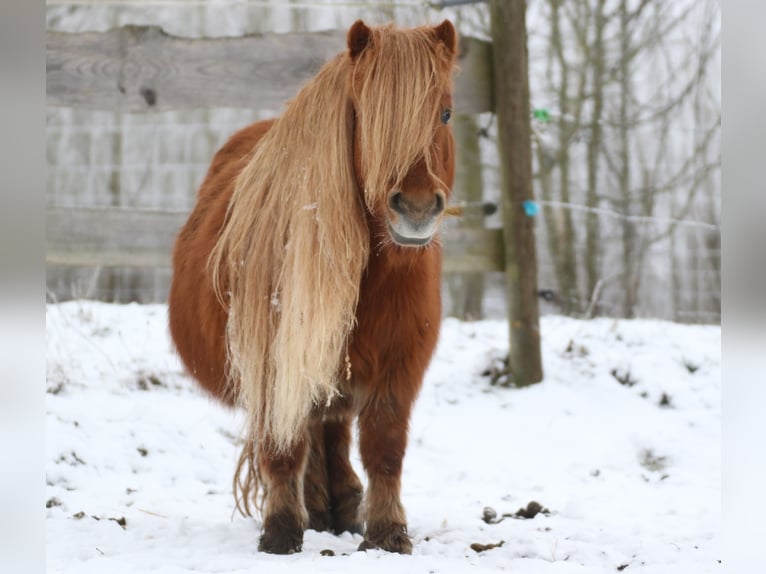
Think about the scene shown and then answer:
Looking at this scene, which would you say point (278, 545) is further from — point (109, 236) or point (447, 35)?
point (109, 236)

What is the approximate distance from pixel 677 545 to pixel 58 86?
170 inches

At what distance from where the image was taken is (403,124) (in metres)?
2.68

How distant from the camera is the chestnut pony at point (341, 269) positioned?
2729 millimetres

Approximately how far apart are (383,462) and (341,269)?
78 centimetres

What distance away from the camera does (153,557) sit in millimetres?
2920

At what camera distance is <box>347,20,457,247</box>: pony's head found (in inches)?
103

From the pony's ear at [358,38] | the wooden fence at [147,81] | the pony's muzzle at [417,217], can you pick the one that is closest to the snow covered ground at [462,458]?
the wooden fence at [147,81]

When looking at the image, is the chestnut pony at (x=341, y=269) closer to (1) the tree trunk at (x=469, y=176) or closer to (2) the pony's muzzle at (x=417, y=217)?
(2) the pony's muzzle at (x=417, y=217)

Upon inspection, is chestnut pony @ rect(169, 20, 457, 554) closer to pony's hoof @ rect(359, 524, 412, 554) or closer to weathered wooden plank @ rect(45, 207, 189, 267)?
pony's hoof @ rect(359, 524, 412, 554)

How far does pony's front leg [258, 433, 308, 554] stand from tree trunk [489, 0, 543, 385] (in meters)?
2.60

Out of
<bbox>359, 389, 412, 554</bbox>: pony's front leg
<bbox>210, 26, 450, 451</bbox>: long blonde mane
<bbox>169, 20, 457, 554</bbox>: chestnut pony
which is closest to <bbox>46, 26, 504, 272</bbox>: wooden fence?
<bbox>169, 20, 457, 554</bbox>: chestnut pony

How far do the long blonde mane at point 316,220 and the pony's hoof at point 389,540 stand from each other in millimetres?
459

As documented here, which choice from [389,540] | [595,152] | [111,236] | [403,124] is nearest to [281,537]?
[389,540]

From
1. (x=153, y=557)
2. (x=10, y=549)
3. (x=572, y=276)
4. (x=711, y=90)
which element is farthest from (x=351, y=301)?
(x=711, y=90)
